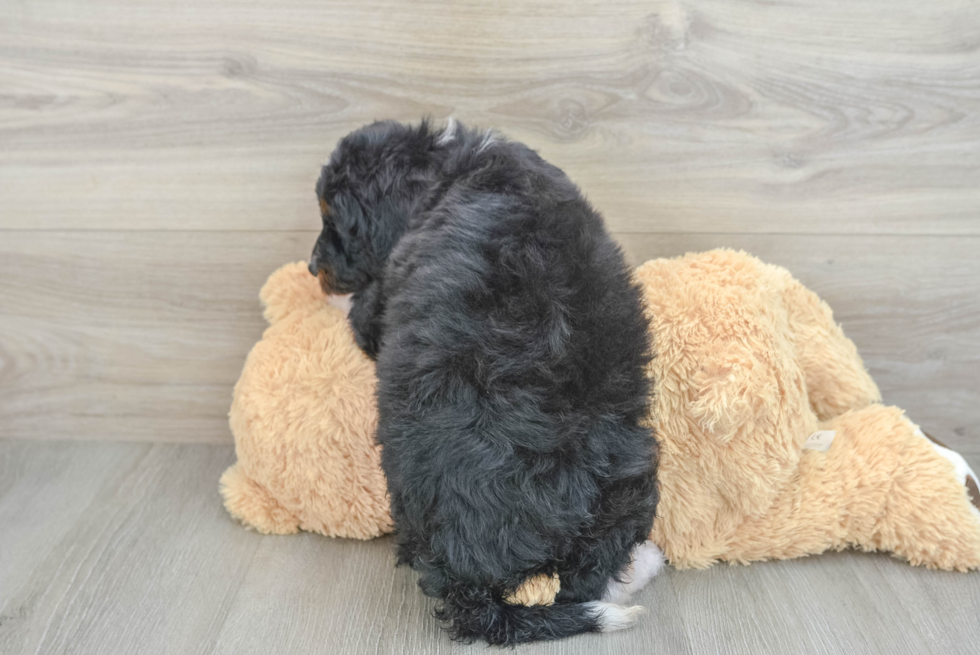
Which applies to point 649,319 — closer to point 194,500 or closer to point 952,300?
point 952,300

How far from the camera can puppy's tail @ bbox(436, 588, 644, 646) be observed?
85cm

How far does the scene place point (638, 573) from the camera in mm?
950

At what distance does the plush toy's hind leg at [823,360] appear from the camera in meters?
1.08

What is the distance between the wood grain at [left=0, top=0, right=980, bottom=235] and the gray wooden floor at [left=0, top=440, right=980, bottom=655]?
1.83 feet

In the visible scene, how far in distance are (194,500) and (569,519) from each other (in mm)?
748

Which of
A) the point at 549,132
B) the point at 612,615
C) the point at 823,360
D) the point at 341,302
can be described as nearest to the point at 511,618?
the point at 612,615

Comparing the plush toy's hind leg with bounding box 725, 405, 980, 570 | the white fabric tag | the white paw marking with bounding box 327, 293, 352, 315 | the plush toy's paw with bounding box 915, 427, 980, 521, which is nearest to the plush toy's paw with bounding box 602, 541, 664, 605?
the plush toy's hind leg with bounding box 725, 405, 980, 570

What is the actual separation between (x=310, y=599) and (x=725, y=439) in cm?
61

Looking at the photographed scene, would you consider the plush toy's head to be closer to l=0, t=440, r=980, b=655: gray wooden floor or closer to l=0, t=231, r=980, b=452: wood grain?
l=0, t=440, r=980, b=655: gray wooden floor

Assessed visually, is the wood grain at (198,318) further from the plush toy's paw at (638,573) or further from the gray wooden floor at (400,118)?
the plush toy's paw at (638,573)

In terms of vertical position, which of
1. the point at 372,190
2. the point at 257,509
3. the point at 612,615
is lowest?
the point at 257,509

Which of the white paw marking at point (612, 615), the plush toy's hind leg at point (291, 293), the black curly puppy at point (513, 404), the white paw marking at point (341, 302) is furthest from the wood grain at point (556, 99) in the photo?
the white paw marking at point (612, 615)

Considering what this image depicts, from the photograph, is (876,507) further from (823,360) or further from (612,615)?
A: (612,615)

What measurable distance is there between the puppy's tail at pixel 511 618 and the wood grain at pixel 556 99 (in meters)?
0.65
